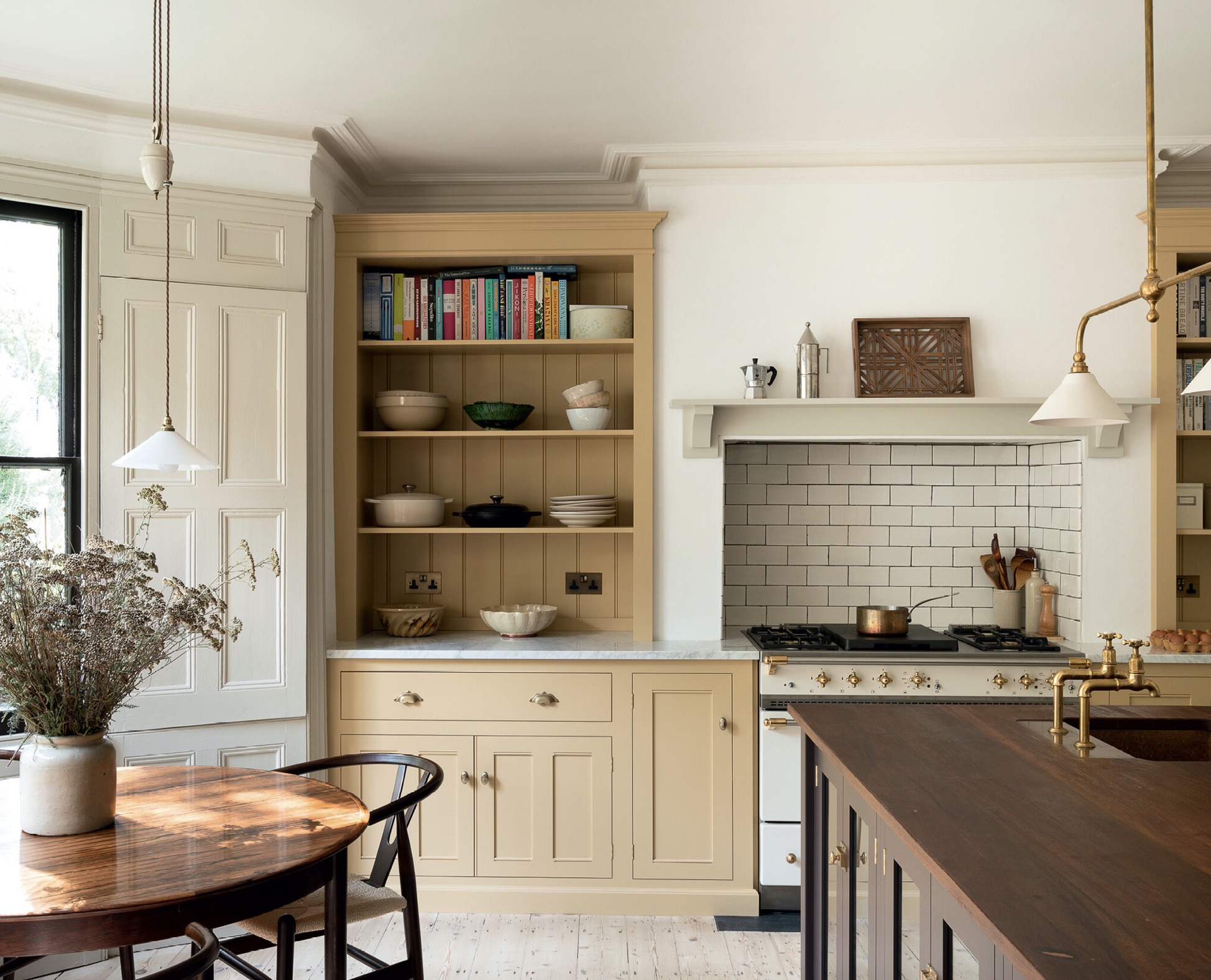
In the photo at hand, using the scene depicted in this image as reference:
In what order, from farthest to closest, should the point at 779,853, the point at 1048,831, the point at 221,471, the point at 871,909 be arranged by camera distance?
the point at 779,853, the point at 221,471, the point at 871,909, the point at 1048,831

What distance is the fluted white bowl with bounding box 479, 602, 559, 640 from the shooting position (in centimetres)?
348

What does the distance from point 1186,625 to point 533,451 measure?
2797 millimetres

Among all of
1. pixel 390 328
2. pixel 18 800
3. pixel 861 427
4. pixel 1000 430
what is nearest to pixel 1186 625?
pixel 1000 430

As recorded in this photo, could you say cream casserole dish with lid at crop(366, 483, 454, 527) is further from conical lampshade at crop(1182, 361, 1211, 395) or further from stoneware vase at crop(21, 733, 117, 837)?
conical lampshade at crop(1182, 361, 1211, 395)

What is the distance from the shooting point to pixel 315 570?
131 inches

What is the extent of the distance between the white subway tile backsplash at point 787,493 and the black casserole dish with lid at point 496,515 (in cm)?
104

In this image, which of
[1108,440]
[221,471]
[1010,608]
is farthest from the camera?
[1010,608]

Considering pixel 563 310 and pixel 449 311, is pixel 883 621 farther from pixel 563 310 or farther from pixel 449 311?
pixel 449 311

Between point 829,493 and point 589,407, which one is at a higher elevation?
point 589,407

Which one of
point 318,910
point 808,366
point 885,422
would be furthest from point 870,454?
point 318,910

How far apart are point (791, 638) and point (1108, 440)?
1.39m

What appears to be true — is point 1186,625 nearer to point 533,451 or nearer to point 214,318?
point 533,451

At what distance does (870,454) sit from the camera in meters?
3.80

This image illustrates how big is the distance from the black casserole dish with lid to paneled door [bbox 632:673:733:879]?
0.80 meters
